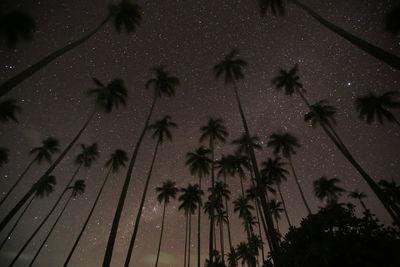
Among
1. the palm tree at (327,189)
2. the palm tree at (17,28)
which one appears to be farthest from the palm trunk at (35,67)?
the palm tree at (327,189)

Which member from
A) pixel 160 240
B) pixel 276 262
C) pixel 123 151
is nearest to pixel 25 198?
pixel 123 151

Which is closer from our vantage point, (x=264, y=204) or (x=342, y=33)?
(x=342, y=33)

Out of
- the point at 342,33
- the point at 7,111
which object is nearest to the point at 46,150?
the point at 7,111

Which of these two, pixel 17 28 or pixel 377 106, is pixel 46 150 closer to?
pixel 17 28

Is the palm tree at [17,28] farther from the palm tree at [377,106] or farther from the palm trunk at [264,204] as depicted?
the palm tree at [377,106]

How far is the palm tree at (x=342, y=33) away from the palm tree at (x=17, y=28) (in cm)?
2341

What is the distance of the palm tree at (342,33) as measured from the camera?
33.3ft

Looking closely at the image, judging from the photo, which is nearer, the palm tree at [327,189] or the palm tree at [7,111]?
the palm tree at [7,111]

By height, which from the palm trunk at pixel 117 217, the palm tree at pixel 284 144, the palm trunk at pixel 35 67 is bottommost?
the palm trunk at pixel 117 217

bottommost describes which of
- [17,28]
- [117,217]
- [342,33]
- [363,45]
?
[117,217]

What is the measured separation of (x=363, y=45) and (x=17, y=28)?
27.8m

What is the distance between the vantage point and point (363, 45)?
12.0 metres

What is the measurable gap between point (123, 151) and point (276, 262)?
31.8m

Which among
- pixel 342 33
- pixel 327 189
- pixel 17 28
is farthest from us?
pixel 327 189
